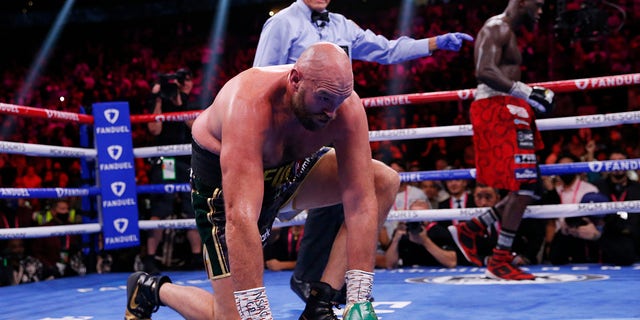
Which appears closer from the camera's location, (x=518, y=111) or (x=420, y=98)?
(x=518, y=111)

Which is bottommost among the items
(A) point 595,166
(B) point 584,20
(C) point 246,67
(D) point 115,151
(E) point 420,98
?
(A) point 595,166

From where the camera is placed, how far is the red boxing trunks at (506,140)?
328 cm

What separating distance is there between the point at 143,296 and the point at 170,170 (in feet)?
7.65

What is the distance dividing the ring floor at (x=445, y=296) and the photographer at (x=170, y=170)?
2.10ft

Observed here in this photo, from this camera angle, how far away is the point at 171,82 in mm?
4637

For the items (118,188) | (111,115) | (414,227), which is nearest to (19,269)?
(118,188)

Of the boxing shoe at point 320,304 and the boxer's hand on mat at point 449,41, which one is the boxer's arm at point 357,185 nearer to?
the boxing shoe at point 320,304

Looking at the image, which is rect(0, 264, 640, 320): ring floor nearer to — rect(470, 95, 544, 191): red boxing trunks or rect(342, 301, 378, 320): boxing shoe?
rect(470, 95, 544, 191): red boxing trunks

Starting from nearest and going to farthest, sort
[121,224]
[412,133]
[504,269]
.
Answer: [504,269] → [412,133] → [121,224]

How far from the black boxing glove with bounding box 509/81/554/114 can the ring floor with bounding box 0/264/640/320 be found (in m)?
0.75

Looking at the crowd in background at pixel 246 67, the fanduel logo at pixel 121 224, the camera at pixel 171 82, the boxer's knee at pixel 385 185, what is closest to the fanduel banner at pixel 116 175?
the fanduel logo at pixel 121 224

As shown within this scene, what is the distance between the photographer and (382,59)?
314cm

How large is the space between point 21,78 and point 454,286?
33.9 ft

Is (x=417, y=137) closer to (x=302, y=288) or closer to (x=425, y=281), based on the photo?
(x=425, y=281)
